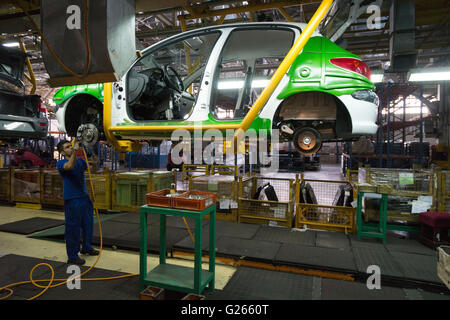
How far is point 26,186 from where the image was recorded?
23.3 ft

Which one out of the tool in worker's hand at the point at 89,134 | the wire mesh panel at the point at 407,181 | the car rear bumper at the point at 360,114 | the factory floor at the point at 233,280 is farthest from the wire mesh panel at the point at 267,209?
Result: the tool in worker's hand at the point at 89,134

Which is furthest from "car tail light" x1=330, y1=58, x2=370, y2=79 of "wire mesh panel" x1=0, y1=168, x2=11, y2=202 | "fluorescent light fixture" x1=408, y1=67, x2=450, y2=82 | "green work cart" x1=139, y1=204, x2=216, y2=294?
"wire mesh panel" x1=0, y1=168, x2=11, y2=202

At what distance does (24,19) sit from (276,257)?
162 inches

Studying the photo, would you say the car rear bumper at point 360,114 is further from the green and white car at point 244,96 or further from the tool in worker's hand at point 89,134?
the tool in worker's hand at point 89,134

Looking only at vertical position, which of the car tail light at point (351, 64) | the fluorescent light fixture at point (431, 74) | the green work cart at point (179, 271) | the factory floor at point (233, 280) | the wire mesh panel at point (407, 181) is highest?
the fluorescent light fixture at point (431, 74)

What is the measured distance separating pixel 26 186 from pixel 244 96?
626cm

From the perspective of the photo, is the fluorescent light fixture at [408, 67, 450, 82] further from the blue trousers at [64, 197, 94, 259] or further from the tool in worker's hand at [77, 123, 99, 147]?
the blue trousers at [64, 197, 94, 259]

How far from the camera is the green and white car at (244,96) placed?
3238 mm

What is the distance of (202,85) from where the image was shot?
11.0ft

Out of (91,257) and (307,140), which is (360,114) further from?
(91,257)

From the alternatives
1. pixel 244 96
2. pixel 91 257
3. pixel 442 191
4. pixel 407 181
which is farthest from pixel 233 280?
pixel 442 191

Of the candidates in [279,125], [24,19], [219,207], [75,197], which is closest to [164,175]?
[219,207]

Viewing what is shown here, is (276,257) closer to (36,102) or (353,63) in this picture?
(353,63)

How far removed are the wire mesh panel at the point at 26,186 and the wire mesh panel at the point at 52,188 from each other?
14 centimetres
